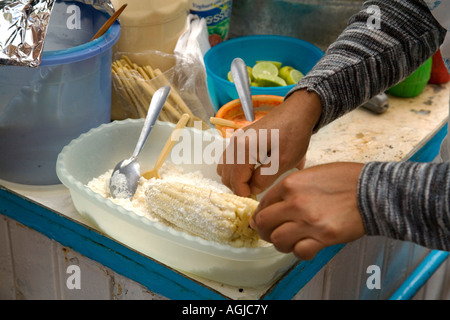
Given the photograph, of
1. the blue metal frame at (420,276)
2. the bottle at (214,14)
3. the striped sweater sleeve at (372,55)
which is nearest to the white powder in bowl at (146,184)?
the striped sweater sleeve at (372,55)

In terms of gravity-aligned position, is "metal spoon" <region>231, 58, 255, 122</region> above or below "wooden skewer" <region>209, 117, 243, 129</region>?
above

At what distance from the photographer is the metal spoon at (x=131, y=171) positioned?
100cm

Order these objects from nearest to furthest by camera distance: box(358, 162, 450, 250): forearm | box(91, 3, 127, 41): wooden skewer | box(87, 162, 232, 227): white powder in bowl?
1. box(358, 162, 450, 250): forearm
2. box(87, 162, 232, 227): white powder in bowl
3. box(91, 3, 127, 41): wooden skewer

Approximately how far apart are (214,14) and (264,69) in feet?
0.65

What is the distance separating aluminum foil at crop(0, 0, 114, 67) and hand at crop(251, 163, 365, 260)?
1.64ft

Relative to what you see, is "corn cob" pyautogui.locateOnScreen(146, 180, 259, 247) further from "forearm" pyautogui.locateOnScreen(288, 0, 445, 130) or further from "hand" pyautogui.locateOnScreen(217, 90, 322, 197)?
"forearm" pyautogui.locateOnScreen(288, 0, 445, 130)

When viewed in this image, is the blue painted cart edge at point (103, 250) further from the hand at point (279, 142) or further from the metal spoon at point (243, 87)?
the metal spoon at point (243, 87)

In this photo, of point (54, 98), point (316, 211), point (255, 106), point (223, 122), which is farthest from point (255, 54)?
point (316, 211)

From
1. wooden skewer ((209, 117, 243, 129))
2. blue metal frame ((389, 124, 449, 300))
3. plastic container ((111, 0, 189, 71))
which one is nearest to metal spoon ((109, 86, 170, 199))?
wooden skewer ((209, 117, 243, 129))

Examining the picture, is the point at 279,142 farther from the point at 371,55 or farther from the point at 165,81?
the point at 165,81

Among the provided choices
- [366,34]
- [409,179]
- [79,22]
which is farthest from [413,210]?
[79,22]

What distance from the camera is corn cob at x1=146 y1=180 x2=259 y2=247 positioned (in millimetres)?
852

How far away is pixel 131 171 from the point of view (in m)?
1.03
